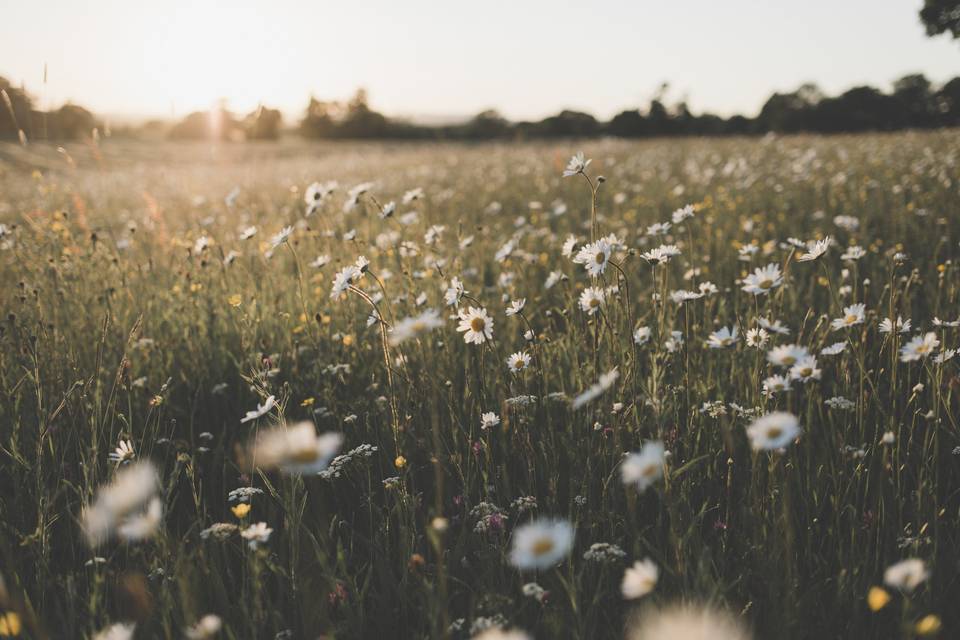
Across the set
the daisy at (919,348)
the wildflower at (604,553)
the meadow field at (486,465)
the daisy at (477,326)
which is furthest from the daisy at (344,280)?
the daisy at (919,348)

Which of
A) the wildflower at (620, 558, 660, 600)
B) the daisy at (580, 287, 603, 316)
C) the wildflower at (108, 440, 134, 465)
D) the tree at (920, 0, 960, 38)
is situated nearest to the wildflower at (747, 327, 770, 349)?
the daisy at (580, 287, 603, 316)

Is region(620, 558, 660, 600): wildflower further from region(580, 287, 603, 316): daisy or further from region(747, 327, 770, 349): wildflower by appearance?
region(580, 287, 603, 316): daisy

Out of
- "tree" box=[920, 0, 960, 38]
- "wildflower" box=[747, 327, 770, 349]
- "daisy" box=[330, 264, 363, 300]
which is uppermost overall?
"tree" box=[920, 0, 960, 38]

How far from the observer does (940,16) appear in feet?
66.9

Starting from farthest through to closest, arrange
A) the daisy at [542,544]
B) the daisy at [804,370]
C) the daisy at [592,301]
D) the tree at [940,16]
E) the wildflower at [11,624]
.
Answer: the tree at [940,16] < the daisy at [592,301] < the daisy at [804,370] < the wildflower at [11,624] < the daisy at [542,544]

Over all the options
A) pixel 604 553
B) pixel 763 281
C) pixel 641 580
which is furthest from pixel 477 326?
pixel 641 580

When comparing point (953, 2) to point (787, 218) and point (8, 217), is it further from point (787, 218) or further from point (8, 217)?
point (8, 217)

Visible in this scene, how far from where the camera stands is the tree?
65.9ft

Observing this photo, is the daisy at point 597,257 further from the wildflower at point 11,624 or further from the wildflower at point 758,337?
the wildflower at point 11,624

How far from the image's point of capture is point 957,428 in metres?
Result: 1.83

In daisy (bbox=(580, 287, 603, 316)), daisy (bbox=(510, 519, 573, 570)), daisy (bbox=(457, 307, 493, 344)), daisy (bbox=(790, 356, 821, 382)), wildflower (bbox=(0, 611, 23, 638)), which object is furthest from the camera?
daisy (bbox=(580, 287, 603, 316))

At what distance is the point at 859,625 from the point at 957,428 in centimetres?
89

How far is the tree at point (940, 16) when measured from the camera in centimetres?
2008

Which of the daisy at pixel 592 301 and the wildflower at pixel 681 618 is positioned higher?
the daisy at pixel 592 301
